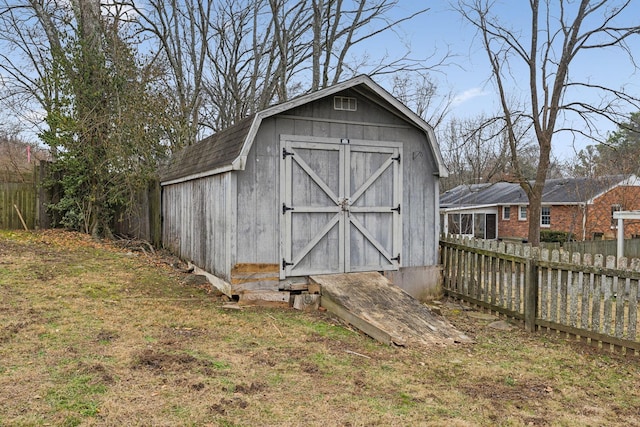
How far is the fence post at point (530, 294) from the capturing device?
6375 mm

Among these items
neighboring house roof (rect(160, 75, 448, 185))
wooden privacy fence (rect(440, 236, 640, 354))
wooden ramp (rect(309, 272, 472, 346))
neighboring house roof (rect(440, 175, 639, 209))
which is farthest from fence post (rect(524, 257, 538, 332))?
neighboring house roof (rect(440, 175, 639, 209))

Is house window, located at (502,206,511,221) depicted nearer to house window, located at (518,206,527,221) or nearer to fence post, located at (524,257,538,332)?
house window, located at (518,206,527,221)

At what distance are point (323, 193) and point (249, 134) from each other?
62.0 inches

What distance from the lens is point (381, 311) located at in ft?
20.7

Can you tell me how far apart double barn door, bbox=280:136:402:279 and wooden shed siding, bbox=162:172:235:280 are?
861mm

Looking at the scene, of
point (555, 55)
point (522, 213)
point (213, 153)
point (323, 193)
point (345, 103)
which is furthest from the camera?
point (522, 213)

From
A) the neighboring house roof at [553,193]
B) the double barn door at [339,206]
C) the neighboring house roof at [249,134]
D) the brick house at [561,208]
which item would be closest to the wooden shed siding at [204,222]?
the neighboring house roof at [249,134]

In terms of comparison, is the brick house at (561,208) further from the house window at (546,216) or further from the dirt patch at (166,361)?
the dirt patch at (166,361)

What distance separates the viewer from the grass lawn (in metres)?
3.51

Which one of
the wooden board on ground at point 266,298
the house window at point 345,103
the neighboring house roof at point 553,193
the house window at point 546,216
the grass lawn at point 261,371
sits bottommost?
the grass lawn at point 261,371

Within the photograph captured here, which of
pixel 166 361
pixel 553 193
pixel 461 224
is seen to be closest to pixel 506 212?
pixel 461 224

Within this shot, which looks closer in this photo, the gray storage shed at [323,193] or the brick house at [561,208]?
the gray storage shed at [323,193]

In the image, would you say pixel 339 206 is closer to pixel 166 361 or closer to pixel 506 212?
pixel 166 361

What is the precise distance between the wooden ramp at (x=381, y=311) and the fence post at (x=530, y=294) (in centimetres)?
118
